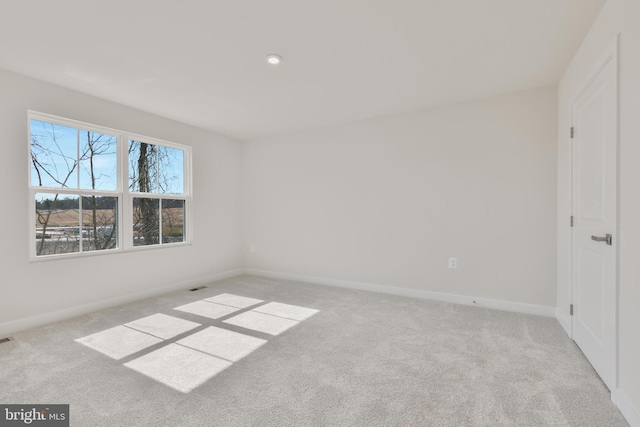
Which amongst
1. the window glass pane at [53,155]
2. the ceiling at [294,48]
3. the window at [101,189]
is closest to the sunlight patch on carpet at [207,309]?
the window at [101,189]

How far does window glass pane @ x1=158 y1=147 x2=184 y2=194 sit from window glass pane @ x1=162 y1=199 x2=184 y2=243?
179 millimetres

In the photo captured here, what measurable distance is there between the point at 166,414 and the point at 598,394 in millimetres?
2557

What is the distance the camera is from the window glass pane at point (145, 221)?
12.3 feet

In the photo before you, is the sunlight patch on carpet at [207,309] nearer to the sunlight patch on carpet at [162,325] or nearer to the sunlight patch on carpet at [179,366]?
the sunlight patch on carpet at [162,325]

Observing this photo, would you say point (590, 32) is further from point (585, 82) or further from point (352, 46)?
point (352, 46)

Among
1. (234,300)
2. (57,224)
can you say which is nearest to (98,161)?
(57,224)

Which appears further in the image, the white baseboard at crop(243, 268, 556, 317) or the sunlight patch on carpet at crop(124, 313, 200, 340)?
the white baseboard at crop(243, 268, 556, 317)

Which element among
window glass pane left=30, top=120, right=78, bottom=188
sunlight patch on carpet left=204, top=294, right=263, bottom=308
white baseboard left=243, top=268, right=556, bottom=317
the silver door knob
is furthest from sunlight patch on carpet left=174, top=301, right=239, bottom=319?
the silver door knob

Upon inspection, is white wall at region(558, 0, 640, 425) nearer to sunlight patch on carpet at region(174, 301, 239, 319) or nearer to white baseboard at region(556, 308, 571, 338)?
white baseboard at region(556, 308, 571, 338)

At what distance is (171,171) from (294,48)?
2795 millimetres

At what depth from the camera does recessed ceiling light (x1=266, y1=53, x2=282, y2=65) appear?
2447 mm

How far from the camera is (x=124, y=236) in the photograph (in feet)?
11.7

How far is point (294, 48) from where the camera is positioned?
7.70 ft

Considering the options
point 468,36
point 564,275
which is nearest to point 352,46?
point 468,36
